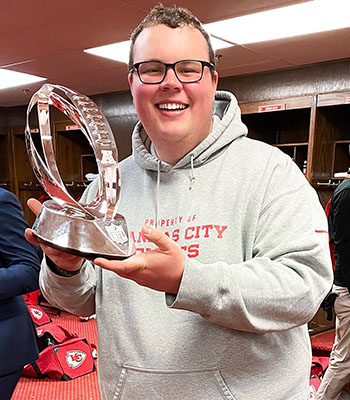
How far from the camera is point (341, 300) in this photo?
275 centimetres

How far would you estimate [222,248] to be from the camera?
0.83 meters

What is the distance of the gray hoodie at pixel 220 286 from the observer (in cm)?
69

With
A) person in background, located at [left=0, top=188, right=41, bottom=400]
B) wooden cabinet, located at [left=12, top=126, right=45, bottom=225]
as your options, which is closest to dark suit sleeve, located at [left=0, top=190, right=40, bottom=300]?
person in background, located at [left=0, top=188, right=41, bottom=400]

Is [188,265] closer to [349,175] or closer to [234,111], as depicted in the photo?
[234,111]

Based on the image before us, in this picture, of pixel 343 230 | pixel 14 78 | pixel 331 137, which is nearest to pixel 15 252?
pixel 343 230

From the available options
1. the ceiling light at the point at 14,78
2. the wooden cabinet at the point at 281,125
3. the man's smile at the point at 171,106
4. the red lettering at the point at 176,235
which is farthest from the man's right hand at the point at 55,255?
the ceiling light at the point at 14,78

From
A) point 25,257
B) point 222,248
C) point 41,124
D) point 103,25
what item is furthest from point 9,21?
point 222,248

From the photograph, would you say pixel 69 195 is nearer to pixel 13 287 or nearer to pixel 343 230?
pixel 13 287

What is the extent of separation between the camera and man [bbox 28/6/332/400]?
0.71 metres

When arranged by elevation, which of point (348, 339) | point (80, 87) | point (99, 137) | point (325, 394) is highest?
point (80, 87)

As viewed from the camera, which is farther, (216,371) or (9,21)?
(9,21)

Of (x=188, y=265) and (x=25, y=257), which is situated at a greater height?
(x=188, y=265)

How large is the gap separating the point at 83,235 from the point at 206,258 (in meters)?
0.26

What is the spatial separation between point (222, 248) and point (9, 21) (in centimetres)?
284
